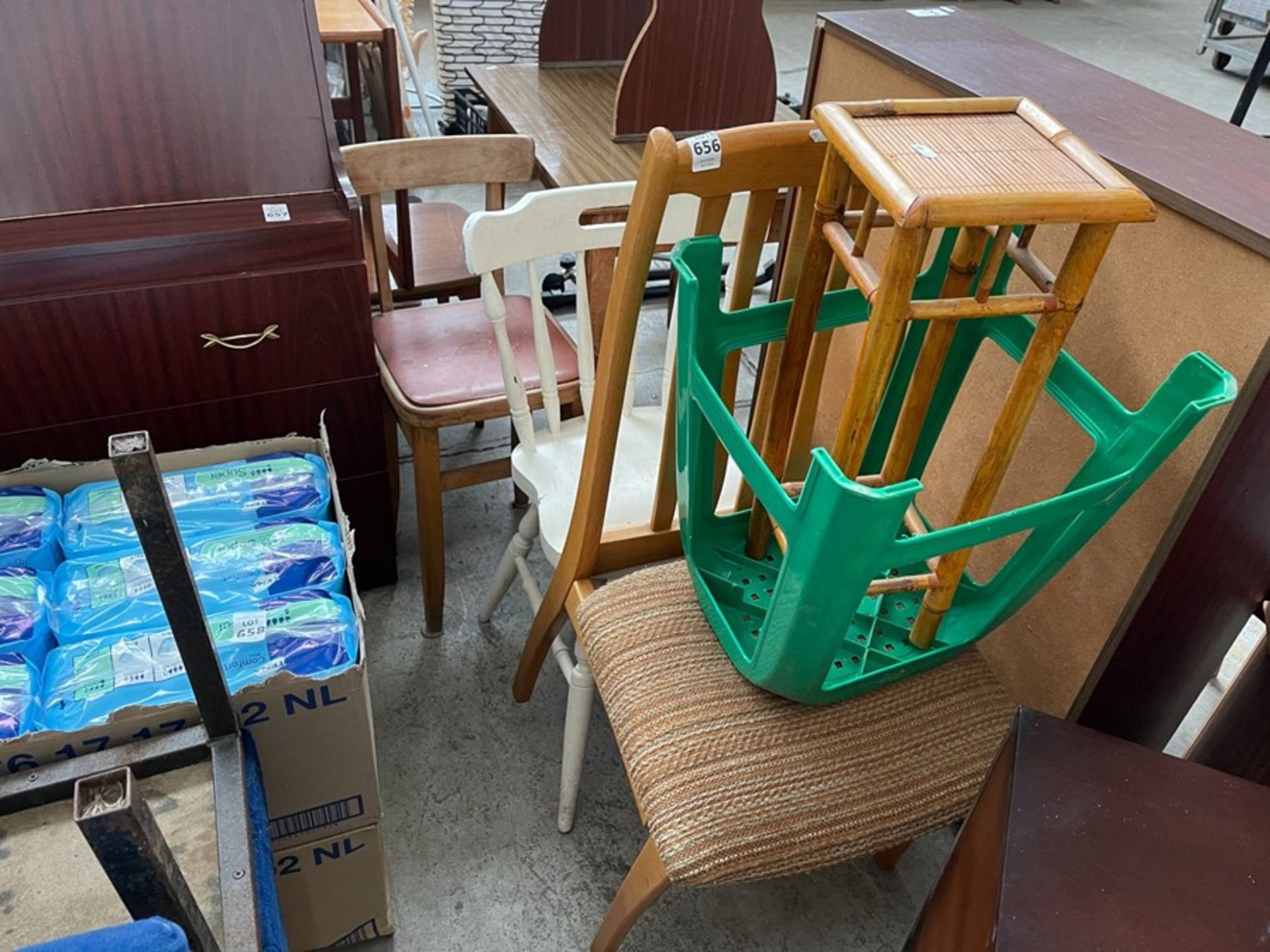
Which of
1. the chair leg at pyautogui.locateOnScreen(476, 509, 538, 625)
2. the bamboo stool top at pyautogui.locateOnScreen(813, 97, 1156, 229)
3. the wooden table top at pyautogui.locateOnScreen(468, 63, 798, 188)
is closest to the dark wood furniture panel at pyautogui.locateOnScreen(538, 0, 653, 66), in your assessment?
the wooden table top at pyautogui.locateOnScreen(468, 63, 798, 188)

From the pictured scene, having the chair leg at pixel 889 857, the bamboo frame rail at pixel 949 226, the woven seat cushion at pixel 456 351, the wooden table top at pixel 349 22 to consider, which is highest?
the bamboo frame rail at pixel 949 226

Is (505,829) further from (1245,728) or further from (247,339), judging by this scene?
(1245,728)

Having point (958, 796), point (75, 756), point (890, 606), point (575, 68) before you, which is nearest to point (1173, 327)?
point (890, 606)

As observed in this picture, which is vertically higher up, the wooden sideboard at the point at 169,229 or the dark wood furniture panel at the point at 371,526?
the wooden sideboard at the point at 169,229

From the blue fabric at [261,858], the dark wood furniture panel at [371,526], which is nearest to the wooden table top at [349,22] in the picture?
the dark wood furniture panel at [371,526]

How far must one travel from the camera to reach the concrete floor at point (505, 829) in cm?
134

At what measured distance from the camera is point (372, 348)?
149 centimetres

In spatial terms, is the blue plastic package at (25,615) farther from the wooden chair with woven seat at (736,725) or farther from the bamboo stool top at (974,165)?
the bamboo stool top at (974,165)

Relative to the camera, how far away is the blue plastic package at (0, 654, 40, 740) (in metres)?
0.89

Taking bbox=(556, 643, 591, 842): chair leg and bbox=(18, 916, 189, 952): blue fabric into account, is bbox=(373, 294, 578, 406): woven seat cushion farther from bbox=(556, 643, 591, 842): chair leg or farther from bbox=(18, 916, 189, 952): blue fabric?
bbox=(18, 916, 189, 952): blue fabric

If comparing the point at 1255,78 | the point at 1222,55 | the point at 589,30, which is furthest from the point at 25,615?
the point at 1222,55

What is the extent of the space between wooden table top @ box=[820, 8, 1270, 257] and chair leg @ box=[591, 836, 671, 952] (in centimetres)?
80

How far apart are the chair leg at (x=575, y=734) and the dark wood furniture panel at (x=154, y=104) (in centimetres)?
87

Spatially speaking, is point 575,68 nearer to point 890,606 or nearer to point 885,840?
point 890,606
